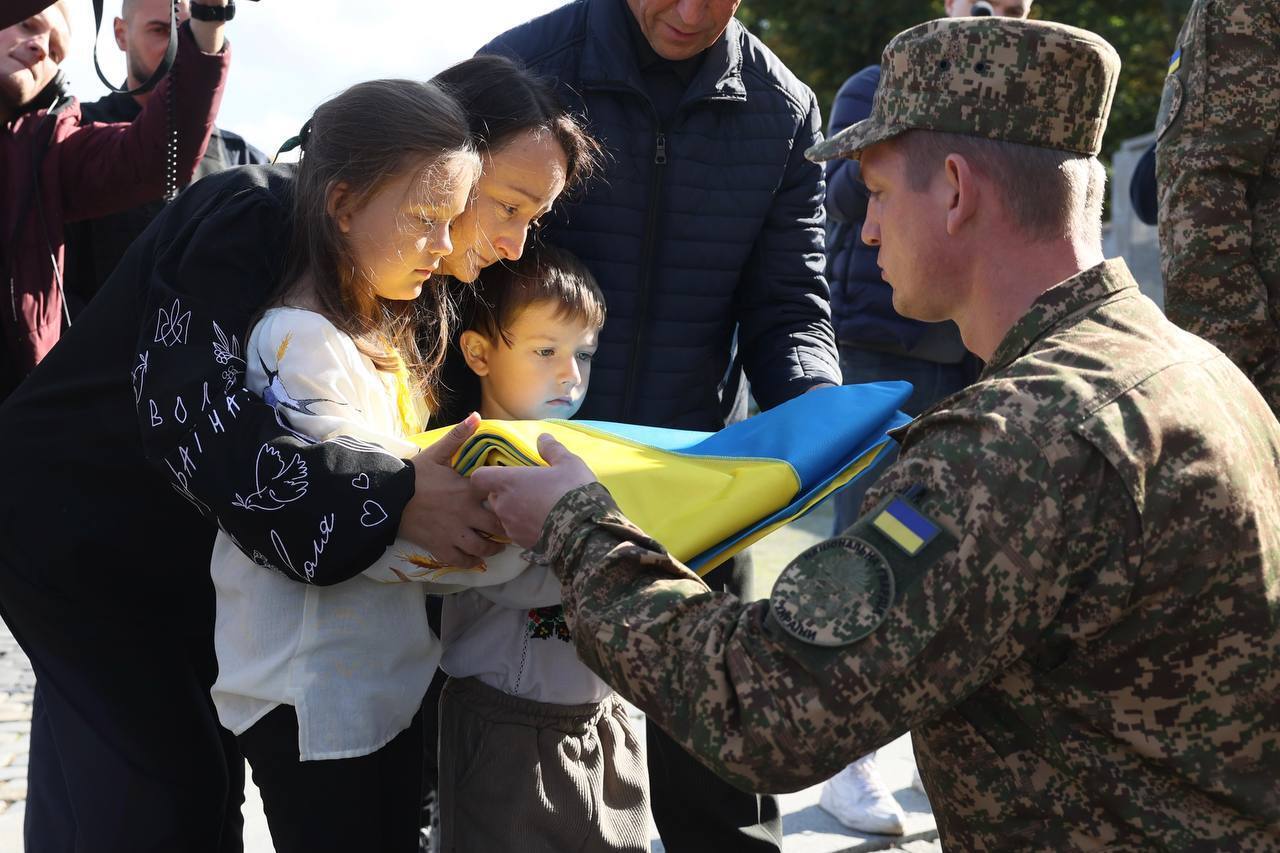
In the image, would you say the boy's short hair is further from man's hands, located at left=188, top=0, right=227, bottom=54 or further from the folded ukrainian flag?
man's hands, located at left=188, top=0, right=227, bottom=54

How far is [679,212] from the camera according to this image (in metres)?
3.04

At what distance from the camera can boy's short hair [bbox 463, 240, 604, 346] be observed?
278 cm

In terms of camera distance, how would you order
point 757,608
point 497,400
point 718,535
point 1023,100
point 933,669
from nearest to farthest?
point 933,669
point 757,608
point 1023,100
point 718,535
point 497,400

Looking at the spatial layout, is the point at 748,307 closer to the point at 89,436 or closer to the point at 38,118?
the point at 89,436

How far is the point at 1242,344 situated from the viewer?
133 inches

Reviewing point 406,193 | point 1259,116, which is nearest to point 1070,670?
point 406,193

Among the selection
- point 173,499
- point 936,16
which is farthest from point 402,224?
point 936,16

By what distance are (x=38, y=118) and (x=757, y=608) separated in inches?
108

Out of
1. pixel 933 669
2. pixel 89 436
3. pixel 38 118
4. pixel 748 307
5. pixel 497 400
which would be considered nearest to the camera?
pixel 933 669

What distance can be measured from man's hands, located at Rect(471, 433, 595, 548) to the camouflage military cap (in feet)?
2.18

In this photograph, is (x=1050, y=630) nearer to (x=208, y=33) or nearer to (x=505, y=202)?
(x=505, y=202)

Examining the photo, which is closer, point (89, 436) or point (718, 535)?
point (718, 535)

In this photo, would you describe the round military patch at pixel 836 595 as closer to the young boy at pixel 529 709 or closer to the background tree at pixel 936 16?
the young boy at pixel 529 709

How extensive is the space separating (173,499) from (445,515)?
580 millimetres
